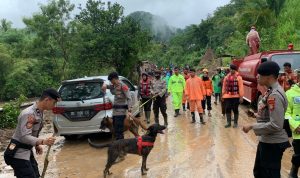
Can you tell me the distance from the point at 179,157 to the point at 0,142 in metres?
6.03

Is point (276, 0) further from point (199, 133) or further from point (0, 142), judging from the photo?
point (0, 142)

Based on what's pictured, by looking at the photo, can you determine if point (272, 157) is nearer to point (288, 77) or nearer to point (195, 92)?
point (288, 77)

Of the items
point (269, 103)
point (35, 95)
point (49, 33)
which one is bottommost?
point (35, 95)

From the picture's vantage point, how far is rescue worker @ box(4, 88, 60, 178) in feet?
15.4

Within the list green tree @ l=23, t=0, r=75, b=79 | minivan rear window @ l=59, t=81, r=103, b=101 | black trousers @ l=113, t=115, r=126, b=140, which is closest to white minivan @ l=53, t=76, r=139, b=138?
minivan rear window @ l=59, t=81, r=103, b=101

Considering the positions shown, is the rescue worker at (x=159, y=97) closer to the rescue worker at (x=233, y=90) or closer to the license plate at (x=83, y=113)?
the rescue worker at (x=233, y=90)

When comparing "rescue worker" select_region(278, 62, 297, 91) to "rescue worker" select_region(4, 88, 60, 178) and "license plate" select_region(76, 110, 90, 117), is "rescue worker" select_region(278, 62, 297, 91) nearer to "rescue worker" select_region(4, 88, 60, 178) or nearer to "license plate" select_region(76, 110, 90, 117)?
"license plate" select_region(76, 110, 90, 117)

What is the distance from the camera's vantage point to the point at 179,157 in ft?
27.9

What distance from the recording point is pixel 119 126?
855 cm

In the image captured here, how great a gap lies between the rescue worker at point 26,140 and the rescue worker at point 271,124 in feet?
7.74

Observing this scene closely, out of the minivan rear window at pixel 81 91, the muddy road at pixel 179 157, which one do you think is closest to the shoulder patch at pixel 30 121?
the muddy road at pixel 179 157

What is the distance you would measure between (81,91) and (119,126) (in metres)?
2.27

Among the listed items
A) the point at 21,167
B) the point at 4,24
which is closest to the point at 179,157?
the point at 21,167

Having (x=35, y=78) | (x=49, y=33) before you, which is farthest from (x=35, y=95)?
(x=49, y=33)
